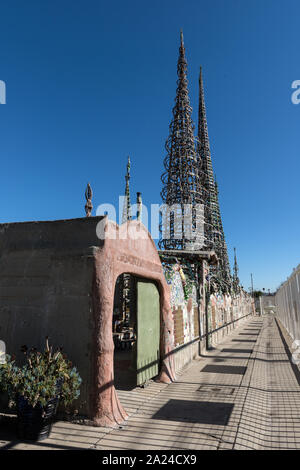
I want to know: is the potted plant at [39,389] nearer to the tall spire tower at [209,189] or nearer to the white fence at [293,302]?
the white fence at [293,302]

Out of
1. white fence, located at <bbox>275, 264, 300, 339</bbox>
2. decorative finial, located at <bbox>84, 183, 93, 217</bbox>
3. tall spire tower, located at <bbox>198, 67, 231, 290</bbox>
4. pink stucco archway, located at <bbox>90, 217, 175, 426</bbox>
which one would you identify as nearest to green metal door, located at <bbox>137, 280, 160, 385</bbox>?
pink stucco archway, located at <bbox>90, 217, 175, 426</bbox>

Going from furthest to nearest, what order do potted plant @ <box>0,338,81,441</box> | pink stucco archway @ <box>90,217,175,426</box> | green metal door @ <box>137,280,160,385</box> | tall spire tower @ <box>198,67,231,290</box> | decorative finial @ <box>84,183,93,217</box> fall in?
tall spire tower @ <box>198,67,231,290</box>
green metal door @ <box>137,280,160,385</box>
decorative finial @ <box>84,183,93,217</box>
pink stucco archway @ <box>90,217,175,426</box>
potted plant @ <box>0,338,81,441</box>

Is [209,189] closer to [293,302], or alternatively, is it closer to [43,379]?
[293,302]

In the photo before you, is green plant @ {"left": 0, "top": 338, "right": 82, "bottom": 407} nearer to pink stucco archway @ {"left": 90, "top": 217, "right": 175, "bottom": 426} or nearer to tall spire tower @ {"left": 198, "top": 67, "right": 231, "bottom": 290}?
pink stucco archway @ {"left": 90, "top": 217, "right": 175, "bottom": 426}

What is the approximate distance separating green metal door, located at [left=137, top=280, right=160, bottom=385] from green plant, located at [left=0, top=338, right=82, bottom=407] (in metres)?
2.67

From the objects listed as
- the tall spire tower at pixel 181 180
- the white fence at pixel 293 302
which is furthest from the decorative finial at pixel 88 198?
the tall spire tower at pixel 181 180

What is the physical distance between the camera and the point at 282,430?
5301mm

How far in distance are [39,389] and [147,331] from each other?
3.87 meters

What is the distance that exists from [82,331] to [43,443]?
1.69 meters

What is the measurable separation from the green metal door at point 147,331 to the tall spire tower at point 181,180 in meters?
22.4

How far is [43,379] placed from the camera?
15.9 ft

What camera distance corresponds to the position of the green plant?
185 inches

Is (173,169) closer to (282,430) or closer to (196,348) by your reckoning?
(196,348)

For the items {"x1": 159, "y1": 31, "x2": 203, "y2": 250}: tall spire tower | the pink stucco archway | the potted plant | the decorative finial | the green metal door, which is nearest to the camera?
the potted plant
